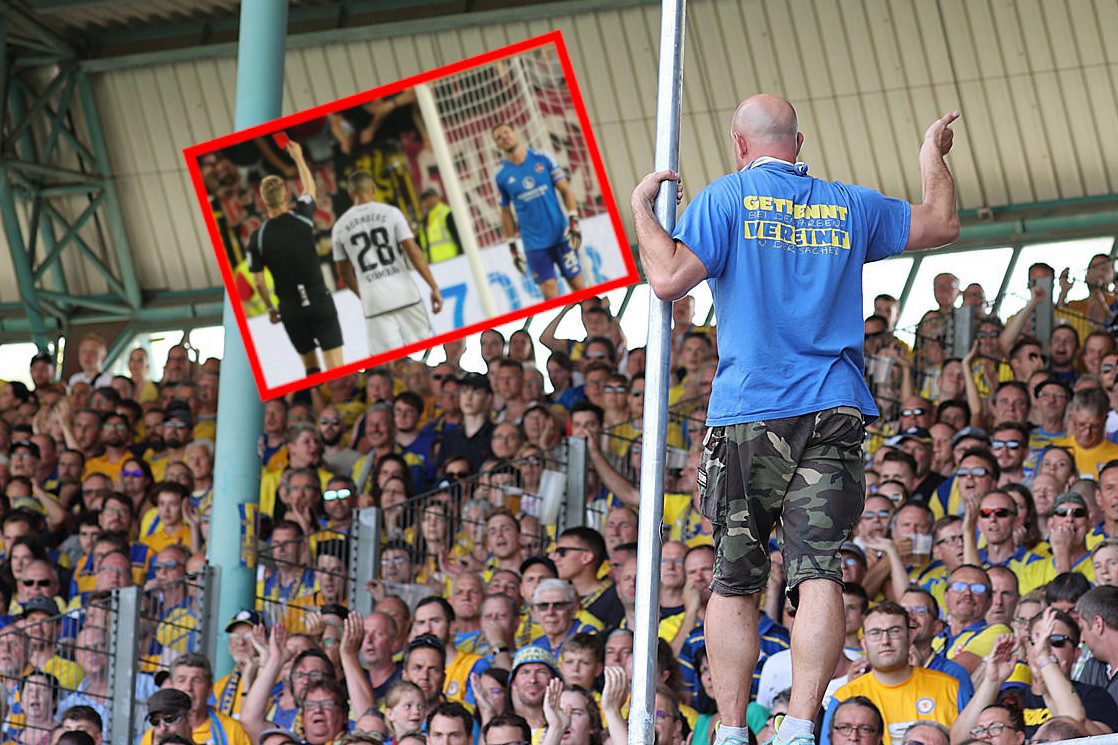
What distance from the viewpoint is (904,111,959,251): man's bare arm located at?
14.6ft

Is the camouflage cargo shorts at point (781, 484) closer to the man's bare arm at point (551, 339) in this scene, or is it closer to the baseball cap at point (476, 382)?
the baseball cap at point (476, 382)

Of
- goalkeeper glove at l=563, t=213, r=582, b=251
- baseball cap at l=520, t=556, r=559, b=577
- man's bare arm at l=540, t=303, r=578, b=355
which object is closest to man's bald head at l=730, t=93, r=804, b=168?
baseball cap at l=520, t=556, r=559, b=577

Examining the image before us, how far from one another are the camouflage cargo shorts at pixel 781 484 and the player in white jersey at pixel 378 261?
5.19 metres

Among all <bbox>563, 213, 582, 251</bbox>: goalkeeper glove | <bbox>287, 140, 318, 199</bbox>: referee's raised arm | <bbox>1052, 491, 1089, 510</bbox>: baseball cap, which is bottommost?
<bbox>1052, 491, 1089, 510</bbox>: baseball cap

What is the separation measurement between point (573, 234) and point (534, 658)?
2583 mm

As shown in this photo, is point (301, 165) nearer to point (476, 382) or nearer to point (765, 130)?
point (476, 382)

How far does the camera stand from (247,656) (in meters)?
9.69

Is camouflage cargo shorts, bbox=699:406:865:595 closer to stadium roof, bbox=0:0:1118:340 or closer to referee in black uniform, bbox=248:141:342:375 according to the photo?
referee in black uniform, bbox=248:141:342:375

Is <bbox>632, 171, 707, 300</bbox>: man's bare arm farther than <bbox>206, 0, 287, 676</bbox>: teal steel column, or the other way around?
<bbox>206, 0, 287, 676</bbox>: teal steel column

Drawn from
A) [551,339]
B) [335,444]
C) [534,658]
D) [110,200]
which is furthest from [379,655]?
[110,200]

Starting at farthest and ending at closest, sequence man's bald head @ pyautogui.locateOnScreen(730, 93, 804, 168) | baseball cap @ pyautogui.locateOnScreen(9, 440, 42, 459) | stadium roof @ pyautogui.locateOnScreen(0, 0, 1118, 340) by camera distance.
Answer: stadium roof @ pyautogui.locateOnScreen(0, 0, 1118, 340)
baseball cap @ pyautogui.locateOnScreen(9, 440, 42, 459)
man's bald head @ pyautogui.locateOnScreen(730, 93, 804, 168)

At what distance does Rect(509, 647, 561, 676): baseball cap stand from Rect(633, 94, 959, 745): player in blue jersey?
11.6 feet

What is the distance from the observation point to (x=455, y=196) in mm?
9727

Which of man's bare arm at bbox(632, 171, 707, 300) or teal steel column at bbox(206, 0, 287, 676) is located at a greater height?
teal steel column at bbox(206, 0, 287, 676)
